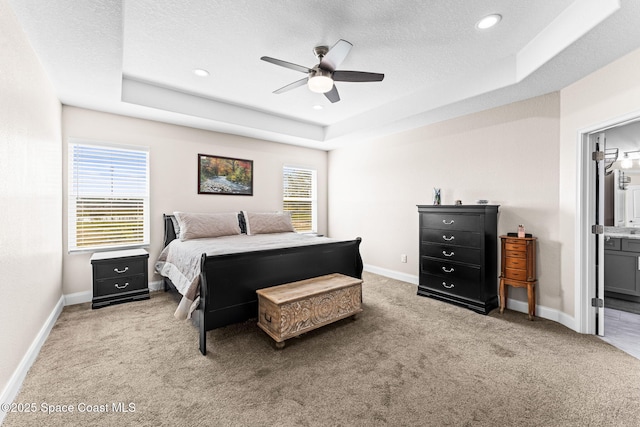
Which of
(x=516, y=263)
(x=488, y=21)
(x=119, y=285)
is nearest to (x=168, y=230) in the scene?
(x=119, y=285)

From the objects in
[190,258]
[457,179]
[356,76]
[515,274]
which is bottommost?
[515,274]

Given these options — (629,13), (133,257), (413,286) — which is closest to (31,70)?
(133,257)

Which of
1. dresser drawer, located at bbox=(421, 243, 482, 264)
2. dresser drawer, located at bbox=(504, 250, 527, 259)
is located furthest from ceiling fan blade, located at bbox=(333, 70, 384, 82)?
dresser drawer, located at bbox=(504, 250, 527, 259)

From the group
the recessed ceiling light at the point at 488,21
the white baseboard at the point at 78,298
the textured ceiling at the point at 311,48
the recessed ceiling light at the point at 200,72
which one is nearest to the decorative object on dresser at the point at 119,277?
the white baseboard at the point at 78,298

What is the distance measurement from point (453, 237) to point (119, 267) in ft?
13.9

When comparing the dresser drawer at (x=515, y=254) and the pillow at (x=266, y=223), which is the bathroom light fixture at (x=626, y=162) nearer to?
the dresser drawer at (x=515, y=254)

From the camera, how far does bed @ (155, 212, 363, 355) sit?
2.36m

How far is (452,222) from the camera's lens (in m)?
3.49

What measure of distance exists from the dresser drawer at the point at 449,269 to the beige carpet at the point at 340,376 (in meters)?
0.58

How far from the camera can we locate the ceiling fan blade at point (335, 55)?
2195 mm

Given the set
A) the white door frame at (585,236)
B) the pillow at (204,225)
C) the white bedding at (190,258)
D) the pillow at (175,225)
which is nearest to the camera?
the white bedding at (190,258)

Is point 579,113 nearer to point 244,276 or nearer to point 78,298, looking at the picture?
point 244,276

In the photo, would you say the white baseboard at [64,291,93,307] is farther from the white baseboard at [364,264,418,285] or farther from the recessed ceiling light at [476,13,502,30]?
the recessed ceiling light at [476,13,502,30]

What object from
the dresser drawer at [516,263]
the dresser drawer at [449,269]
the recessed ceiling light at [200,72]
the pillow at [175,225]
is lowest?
the dresser drawer at [449,269]
